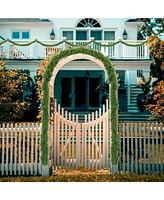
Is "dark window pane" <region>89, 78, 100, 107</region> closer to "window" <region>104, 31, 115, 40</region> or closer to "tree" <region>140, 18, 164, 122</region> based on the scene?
"window" <region>104, 31, 115, 40</region>

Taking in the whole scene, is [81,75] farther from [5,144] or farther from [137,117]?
[5,144]

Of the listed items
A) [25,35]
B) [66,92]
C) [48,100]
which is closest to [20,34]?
[25,35]

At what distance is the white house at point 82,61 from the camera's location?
1536cm

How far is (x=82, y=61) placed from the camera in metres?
15.3

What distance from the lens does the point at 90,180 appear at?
6039 mm

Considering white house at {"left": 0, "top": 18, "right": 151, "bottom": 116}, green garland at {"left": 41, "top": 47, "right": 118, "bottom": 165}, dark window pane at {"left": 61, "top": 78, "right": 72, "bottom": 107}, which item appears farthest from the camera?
dark window pane at {"left": 61, "top": 78, "right": 72, "bottom": 107}

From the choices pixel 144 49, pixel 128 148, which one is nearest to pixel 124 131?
pixel 128 148

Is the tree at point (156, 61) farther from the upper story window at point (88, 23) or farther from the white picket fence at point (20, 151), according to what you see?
the white picket fence at point (20, 151)

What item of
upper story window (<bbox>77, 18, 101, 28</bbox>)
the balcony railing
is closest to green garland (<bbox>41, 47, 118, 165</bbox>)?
the balcony railing

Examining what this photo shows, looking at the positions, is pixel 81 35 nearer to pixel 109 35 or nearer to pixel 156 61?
pixel 109 35

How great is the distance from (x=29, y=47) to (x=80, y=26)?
4.24 m

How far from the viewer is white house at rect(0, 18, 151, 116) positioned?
15359 millimetres

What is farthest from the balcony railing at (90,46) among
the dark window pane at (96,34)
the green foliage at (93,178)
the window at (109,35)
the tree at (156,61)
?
the green foliage at (93,178)

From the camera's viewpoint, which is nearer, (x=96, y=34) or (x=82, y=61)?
(x=82, y=61)
